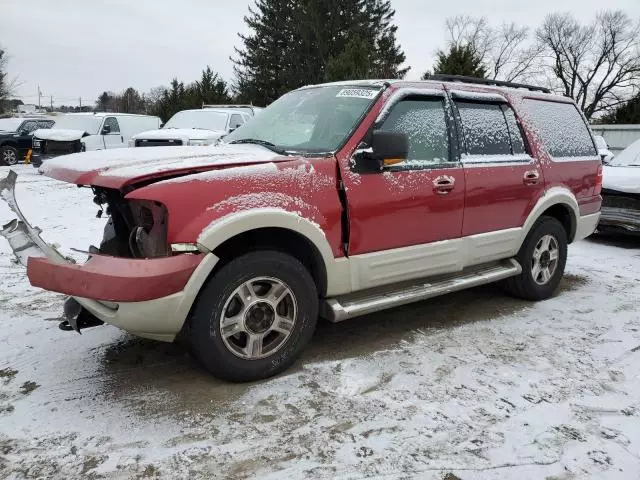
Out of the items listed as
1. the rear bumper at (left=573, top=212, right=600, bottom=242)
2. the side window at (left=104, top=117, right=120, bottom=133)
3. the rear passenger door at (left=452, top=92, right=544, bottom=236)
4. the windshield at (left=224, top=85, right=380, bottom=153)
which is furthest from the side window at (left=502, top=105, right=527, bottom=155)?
the side window at (left=104, top=117, right=120, bottom=133)

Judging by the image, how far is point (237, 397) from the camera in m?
3.17

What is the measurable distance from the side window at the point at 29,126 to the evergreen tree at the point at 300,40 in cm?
1883

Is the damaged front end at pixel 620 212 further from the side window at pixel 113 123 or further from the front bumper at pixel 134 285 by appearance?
the side window at pixel 113 123

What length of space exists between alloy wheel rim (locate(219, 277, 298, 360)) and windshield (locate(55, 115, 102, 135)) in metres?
14.5

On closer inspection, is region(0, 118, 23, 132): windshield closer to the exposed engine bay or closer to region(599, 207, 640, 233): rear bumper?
the exposed engine bay

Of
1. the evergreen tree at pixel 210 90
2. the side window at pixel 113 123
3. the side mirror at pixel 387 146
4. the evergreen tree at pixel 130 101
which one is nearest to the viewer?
the side mirror at pixel 387 146

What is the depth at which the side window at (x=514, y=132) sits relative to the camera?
15.4 feet

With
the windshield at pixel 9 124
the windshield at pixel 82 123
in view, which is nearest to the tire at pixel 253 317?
the windshield at pixel 82 123

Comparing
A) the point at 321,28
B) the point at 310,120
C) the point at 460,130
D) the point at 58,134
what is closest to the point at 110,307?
the point at 310,120

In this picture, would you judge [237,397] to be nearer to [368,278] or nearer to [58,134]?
[368,278]

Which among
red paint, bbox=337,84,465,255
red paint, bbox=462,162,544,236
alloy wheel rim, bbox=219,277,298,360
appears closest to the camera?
alloy wheel rim, bbox=219,277,298,360

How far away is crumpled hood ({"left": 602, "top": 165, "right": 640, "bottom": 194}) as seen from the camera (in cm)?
757

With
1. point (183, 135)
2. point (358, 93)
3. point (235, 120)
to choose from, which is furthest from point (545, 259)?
point (235, 120)

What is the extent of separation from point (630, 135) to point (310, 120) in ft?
84.2
